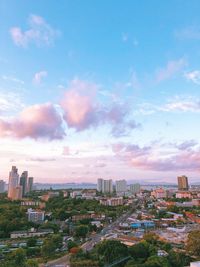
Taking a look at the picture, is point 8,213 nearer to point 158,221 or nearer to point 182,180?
point 158,221

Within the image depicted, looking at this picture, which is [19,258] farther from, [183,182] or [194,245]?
[183,182]

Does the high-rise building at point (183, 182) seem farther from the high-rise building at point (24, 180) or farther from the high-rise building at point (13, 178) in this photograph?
the high-rise building at point (13, 178)

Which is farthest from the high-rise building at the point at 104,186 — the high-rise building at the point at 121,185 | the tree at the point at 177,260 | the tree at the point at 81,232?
the tree at the point at 177,260

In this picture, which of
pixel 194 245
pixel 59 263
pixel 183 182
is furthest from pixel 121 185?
pixel 59 263

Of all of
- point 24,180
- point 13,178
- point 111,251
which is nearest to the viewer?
point 111,251

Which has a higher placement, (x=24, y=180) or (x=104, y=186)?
(x=24, y=180)

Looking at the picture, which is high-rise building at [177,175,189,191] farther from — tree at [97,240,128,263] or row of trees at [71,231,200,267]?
tree at [97,240,128,263]

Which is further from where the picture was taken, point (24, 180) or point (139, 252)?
point (24, 180)

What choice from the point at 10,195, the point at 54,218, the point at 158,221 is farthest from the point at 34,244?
the point at 10,195

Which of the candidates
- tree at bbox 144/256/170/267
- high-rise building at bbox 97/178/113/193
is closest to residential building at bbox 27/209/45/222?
tree at bbox 144/256/170/267
